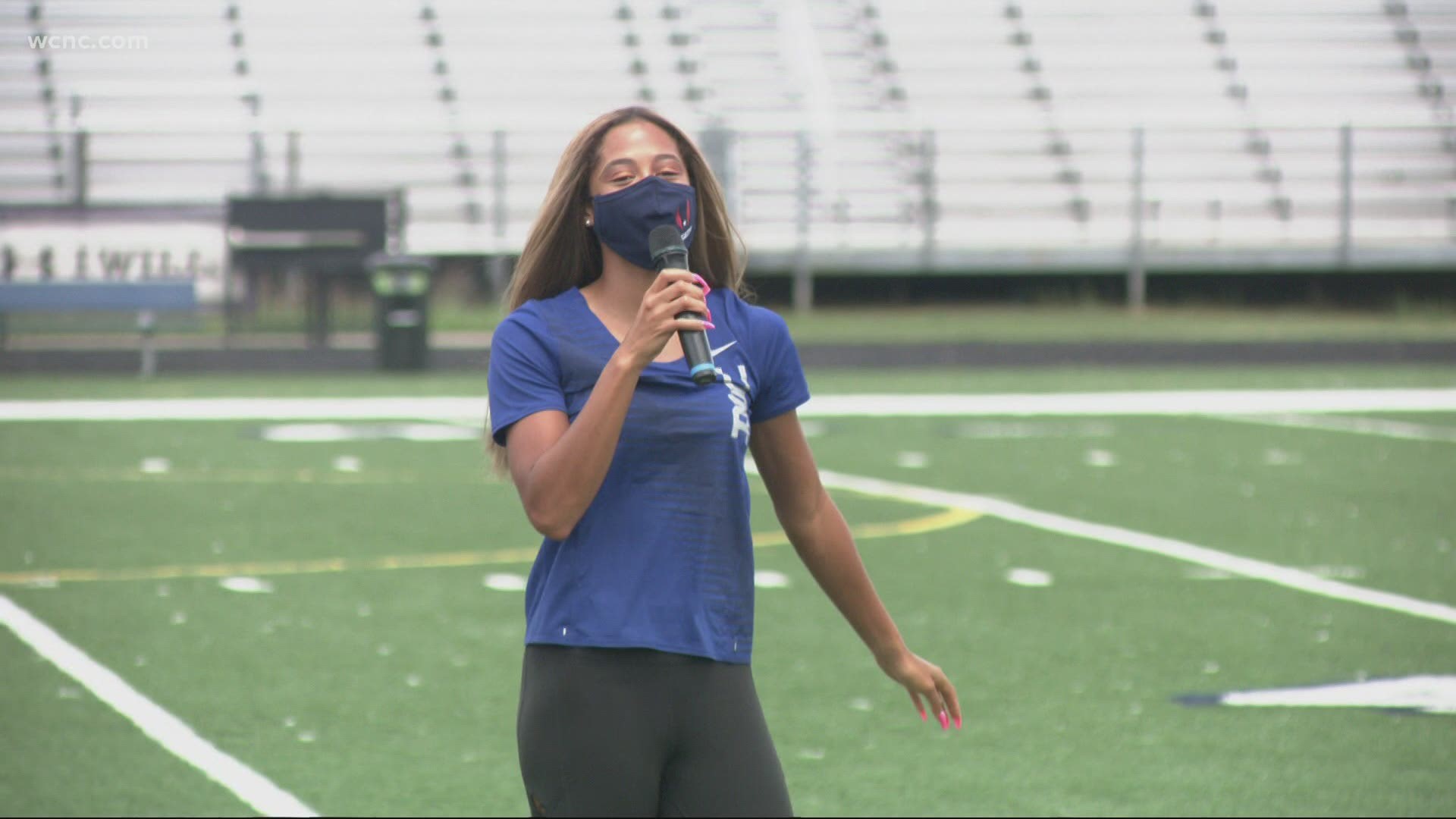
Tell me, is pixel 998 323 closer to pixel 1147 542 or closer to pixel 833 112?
pixel 833 112

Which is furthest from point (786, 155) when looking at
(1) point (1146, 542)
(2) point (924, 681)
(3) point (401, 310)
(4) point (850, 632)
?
(2) point (924, 681)

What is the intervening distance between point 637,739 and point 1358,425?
43.7 ft

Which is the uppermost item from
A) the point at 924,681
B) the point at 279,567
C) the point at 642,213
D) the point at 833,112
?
the point at 642,213

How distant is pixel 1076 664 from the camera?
294 inches

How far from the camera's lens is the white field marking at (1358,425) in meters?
15.1

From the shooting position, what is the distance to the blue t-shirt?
10.6 ft

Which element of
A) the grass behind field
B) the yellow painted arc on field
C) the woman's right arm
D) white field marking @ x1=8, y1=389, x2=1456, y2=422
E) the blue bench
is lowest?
the grass behind field

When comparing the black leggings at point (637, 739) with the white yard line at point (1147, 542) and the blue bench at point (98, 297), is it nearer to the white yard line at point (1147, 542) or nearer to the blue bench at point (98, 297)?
the white yard line at point (1147, 542)

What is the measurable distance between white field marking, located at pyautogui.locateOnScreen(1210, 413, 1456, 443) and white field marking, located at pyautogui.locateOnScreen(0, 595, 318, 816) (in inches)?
386

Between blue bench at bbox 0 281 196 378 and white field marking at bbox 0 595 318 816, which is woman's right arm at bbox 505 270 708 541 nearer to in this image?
white field marking at bbox 0 595 318 816

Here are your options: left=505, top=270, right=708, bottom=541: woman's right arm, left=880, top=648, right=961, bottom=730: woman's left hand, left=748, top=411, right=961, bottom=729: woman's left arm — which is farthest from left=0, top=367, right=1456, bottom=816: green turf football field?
left=505, top=270, right=708, bottom=541: woman's right arm

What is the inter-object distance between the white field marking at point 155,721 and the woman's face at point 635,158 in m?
2.74

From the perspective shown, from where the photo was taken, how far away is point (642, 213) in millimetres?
3297

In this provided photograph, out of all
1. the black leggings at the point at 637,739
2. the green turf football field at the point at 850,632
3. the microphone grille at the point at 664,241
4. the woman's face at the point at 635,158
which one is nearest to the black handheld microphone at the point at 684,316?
the microphone grille at the point at 664,241
